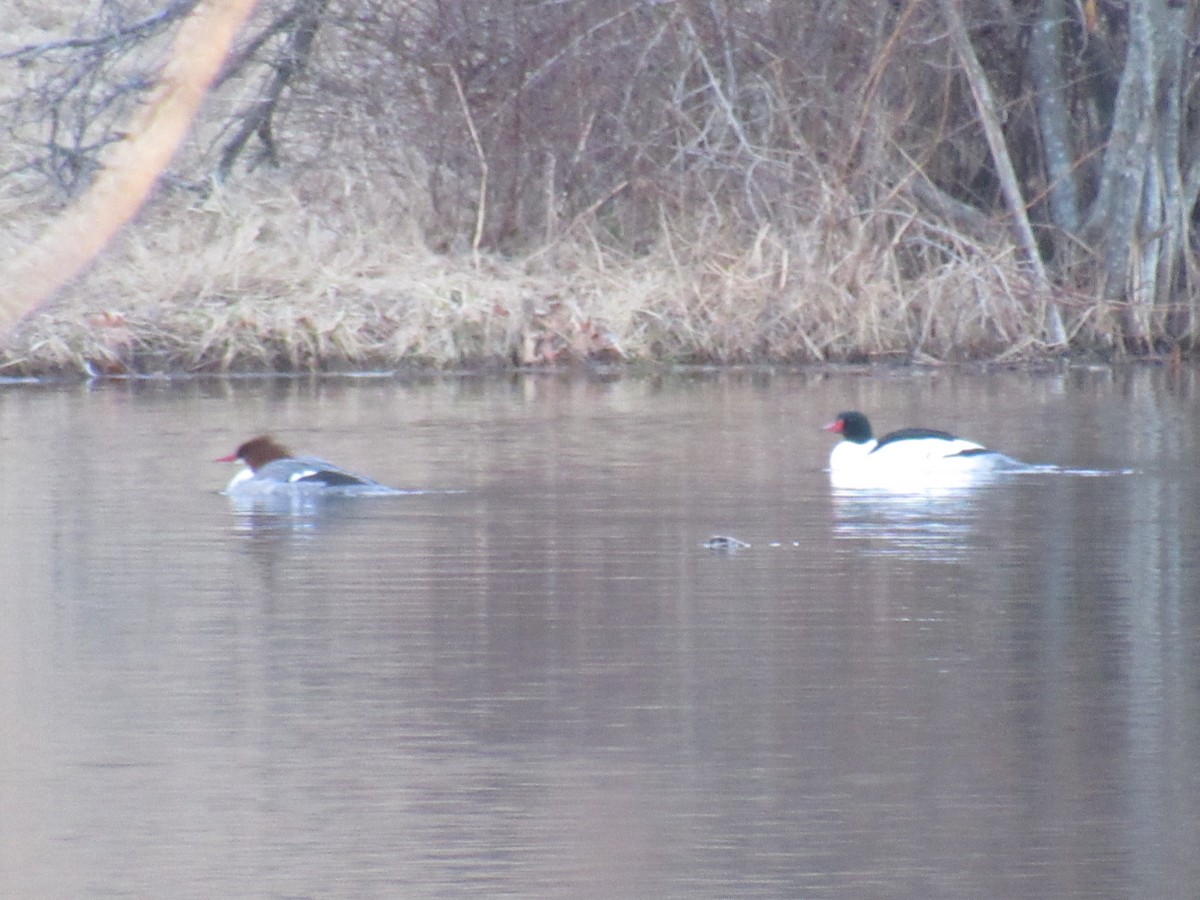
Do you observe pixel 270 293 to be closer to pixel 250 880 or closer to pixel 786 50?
pixel 786 50

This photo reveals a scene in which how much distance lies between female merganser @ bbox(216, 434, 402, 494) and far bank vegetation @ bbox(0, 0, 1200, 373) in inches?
319

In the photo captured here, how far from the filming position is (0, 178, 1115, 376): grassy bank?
20.2m

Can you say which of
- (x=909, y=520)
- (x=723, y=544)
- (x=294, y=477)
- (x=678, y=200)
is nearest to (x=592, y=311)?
(x=678, y=200)

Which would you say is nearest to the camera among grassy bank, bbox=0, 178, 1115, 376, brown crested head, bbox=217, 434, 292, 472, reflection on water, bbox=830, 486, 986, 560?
reflection on water, bbox=830, 486, 986, 560

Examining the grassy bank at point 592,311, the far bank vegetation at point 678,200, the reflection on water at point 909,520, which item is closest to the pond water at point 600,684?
the reflection on water at point 909,520

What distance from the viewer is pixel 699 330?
20.6 meters

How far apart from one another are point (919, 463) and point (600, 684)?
617 cm

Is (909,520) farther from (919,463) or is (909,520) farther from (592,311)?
(592,311)

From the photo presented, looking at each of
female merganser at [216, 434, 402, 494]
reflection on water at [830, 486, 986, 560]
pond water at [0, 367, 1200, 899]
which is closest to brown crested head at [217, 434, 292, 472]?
female merganser at [216, 434, 402, 494]

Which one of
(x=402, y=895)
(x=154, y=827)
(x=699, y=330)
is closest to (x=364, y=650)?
(x=154, y=827)

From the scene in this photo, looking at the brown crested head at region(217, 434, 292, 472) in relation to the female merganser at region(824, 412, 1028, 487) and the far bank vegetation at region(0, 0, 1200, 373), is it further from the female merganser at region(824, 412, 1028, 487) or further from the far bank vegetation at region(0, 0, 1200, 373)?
the far bank vegetation at region(0, 0, 1200, 373)

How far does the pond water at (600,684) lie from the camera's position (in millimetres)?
5242

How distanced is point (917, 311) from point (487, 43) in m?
4.83

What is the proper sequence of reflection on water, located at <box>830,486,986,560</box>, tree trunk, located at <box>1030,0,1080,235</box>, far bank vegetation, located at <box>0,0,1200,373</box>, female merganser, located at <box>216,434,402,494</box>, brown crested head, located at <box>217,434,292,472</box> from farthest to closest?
Answer: tree trunk, located at <box>1030,0,1080,235</box> → far bank vegetation, located at <box>0,0,1200,373</box> → brown crested head, located at <box>217,434,292,472</box> → female merganser, located at <box>216,434,402,494</box> → reflection on water, located at <box>830,486,986,560</box>
